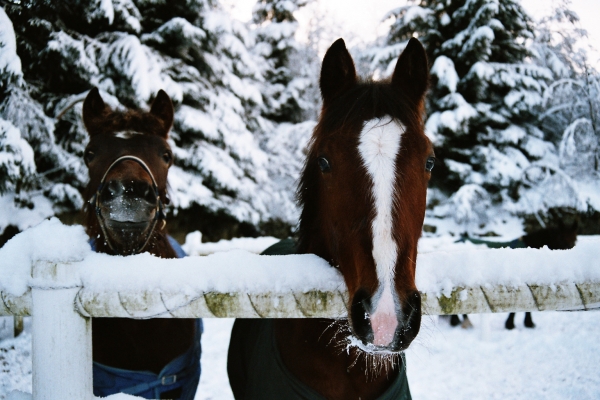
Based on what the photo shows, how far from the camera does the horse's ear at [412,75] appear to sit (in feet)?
5.13

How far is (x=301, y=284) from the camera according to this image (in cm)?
120

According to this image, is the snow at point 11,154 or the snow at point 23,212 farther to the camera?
the snow at point 23,212

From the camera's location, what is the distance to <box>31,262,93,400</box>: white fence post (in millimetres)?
1109

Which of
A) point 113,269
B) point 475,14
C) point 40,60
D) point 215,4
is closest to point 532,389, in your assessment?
point 113,269

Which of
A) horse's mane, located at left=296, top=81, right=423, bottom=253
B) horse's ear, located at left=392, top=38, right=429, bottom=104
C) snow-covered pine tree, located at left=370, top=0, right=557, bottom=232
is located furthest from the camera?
snow-covered pine tree, located at left=370, top=0, right=557, bottom=232

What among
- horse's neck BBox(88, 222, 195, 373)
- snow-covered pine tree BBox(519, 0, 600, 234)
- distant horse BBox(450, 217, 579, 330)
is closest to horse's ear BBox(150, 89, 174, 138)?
horse's neck BBox(88, 222, 195, 373)

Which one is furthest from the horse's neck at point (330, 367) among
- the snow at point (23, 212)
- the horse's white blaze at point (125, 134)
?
the snow at point (23, 212)

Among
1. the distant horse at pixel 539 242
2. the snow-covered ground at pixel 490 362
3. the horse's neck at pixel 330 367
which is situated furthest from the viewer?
the distant horse at pixel 539 242

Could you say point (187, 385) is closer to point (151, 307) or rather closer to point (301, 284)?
point (151, 307)

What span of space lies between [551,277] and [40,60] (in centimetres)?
843

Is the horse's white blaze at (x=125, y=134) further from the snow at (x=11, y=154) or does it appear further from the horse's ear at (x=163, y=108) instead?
the snow at (x=11, y=154)

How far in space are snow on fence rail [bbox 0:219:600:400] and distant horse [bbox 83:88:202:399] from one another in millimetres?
824

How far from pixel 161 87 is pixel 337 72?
766cm

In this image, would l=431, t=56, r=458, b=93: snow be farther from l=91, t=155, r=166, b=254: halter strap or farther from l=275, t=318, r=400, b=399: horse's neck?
l=275, t=318, r=400, b=399: horse's neck
